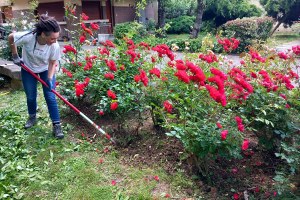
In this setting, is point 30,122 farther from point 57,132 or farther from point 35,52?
point 35,52

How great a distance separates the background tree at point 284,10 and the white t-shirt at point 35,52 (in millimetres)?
15191

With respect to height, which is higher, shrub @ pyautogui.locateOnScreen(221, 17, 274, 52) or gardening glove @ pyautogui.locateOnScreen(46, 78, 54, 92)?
shrub @ pyautogui.locateOnScreen(221, 17, 274, 52)

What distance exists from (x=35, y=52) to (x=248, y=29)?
9610 mm

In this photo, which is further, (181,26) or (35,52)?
(181,26)

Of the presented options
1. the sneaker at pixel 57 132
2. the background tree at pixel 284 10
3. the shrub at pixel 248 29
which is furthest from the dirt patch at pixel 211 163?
the background tree at pixel 284 10

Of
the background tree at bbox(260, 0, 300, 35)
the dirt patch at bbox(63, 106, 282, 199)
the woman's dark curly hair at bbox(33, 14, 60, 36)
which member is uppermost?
the background tree at bbox(260, 0, 300, 35)

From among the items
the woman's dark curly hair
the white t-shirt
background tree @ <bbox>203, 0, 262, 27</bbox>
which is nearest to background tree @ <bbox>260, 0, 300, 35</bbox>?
background tree @ <bbox>203, 0, 262, 27</bbox>

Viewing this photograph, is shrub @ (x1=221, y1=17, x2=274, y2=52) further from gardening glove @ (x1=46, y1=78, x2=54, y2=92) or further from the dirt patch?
gardening glove @ (x1=46, y1=78, x2=54, y2=92)

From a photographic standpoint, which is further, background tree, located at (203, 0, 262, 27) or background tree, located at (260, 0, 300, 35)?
background tree, located at (203, 0, 262, 27)

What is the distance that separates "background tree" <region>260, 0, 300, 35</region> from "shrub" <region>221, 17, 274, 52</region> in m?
4.90

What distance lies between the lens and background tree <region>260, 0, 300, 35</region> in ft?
52.8

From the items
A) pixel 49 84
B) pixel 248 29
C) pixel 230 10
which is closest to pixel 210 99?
pixel 49 84

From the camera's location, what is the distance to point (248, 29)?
1127cm

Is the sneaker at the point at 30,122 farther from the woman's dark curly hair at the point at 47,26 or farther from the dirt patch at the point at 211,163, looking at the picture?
the woman's dark curly hair at the point at 47,26
